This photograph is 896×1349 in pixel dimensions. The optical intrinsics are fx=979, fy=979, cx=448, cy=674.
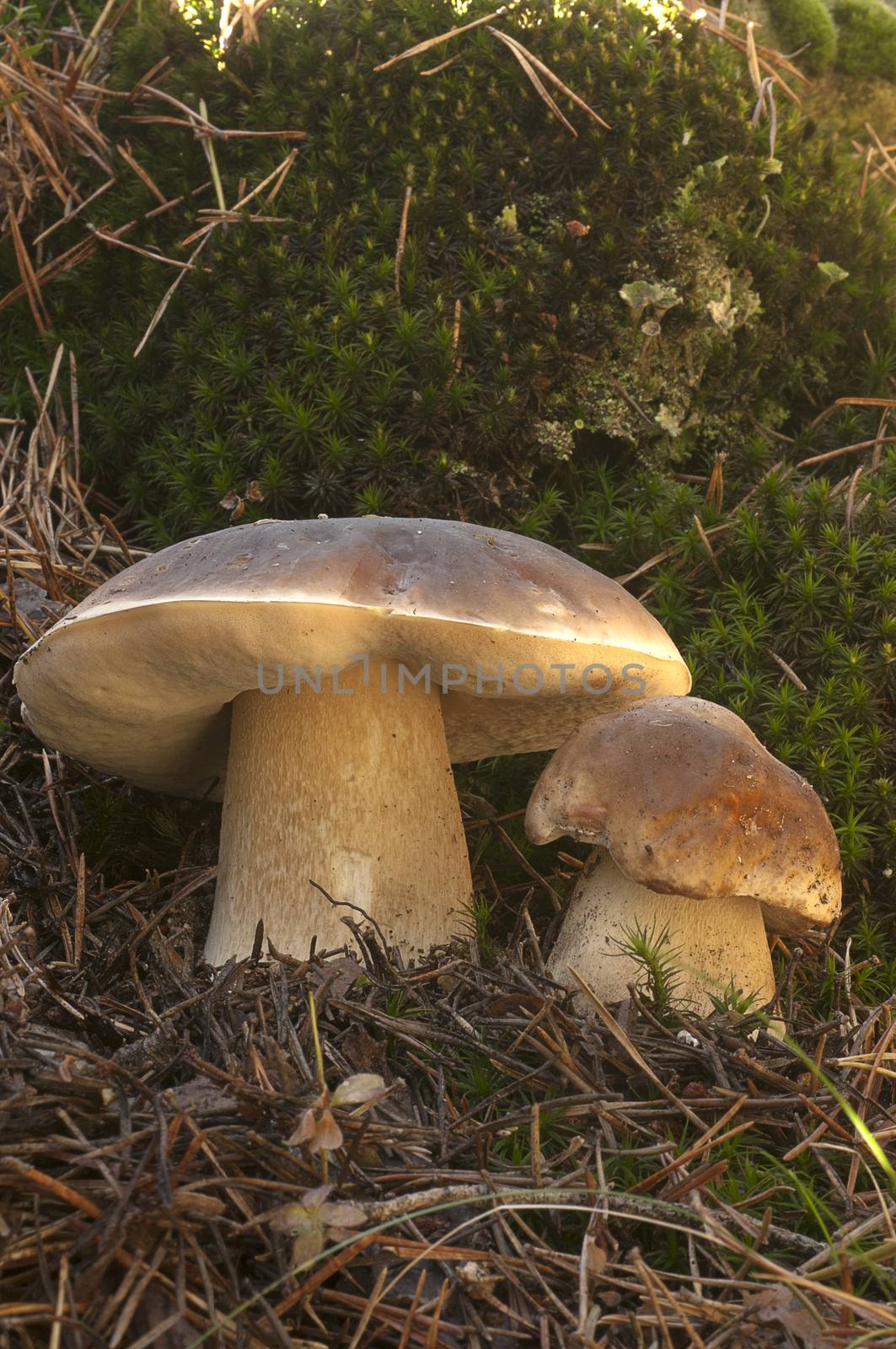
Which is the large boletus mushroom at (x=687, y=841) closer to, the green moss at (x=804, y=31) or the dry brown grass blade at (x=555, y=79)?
the dry brown grass blade at (x=555, y=79)

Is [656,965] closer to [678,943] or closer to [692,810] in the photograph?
[678,943]

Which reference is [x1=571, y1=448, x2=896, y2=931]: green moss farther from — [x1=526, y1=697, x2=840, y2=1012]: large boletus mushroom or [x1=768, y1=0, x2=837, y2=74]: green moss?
[x1=768, y1=0, x2=837, y2=74]: green moss

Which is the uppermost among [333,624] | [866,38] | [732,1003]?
[866,38]

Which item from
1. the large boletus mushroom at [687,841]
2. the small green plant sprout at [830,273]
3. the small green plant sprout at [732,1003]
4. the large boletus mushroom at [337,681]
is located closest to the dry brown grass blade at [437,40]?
the small green plant sprout at [830,273]

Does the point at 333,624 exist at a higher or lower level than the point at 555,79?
lower

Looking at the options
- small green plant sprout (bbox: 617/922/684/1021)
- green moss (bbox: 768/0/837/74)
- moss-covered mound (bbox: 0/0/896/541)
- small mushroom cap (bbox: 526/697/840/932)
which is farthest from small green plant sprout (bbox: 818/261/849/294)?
small green plant sprout (bbox: 617/922/684/1021)

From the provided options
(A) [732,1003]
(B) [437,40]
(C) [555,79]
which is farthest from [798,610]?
(B) [437,40]

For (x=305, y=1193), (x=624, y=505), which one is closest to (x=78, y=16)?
(x=624, y=505)

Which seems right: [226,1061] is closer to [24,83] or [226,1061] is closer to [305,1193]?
[305,1193]
